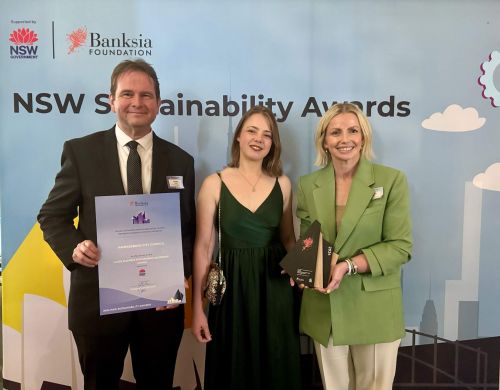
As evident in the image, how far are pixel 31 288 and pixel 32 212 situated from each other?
0.44 metres

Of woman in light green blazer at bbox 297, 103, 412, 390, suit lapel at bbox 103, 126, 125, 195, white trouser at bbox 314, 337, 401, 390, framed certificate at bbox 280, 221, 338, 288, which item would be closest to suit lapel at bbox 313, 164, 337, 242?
woman in light green blazer at bbox 297, 103, 412, 390

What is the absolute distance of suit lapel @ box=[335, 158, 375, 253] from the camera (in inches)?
73.2

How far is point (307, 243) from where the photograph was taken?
1.80 meters

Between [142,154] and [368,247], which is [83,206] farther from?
[368,247]

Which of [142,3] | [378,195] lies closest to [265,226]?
[378,195]

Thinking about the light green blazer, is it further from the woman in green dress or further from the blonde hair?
the woman in green dress

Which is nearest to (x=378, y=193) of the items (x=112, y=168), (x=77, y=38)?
(x=112, y=168)

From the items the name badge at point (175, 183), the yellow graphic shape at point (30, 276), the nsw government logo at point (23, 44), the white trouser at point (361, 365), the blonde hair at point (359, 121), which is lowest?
the white trouser at point (361, 365)

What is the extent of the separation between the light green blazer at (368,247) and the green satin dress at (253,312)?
210mm

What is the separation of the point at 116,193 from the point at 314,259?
0.95 meters

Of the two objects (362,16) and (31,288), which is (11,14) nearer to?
(31,288)

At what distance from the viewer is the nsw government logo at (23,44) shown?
2.23 meters

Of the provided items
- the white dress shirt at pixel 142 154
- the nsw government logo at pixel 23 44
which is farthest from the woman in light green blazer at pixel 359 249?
the nsw government logo at pixel 23 44

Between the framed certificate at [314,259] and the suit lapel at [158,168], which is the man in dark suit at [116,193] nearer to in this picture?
the suit lapel at [158,168]
